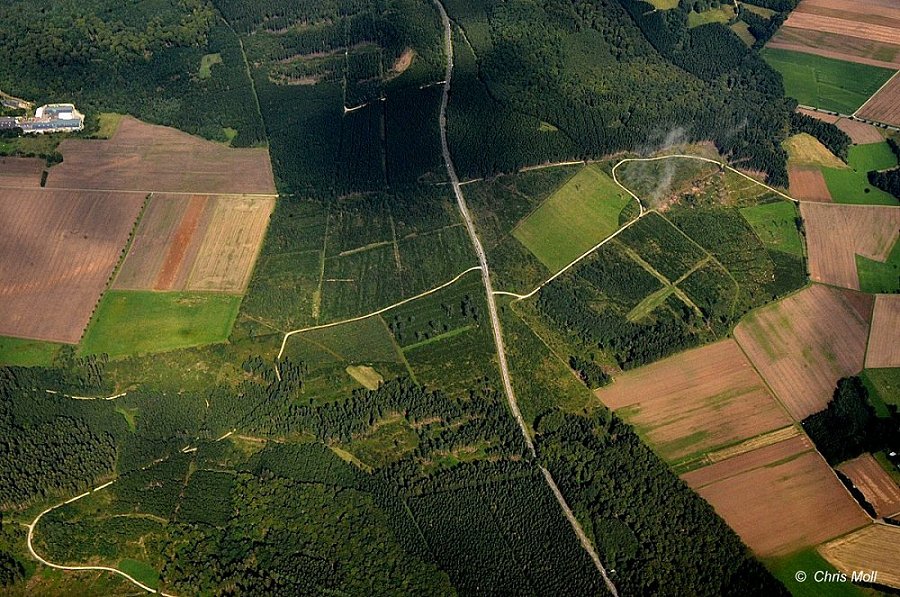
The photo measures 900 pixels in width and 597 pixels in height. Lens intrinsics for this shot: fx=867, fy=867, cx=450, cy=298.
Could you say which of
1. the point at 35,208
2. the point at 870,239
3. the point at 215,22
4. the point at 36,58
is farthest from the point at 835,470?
the point at 36,58

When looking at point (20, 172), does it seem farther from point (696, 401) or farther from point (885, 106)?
point (885, 106)

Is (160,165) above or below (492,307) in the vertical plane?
below

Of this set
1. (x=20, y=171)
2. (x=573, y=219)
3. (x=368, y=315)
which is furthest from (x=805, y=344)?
(x=20, y=171)

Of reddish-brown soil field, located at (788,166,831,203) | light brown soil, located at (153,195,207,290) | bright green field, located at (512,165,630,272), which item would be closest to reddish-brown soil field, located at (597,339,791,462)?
bright green field, located at (512,165,630,272)

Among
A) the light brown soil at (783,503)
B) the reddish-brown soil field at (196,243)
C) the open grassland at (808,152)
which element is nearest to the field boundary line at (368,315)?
the reddish-brown soil field at (196,243)

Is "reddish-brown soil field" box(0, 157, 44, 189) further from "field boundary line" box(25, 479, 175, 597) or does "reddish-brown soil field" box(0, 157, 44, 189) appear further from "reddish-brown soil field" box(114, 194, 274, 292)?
"field boundary line" box(25, 479, 175, 597)

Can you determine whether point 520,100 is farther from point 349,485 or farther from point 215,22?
point 349,485

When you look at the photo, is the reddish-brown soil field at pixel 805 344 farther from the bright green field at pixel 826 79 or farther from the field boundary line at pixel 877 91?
the bright green field at pixel 826 79
